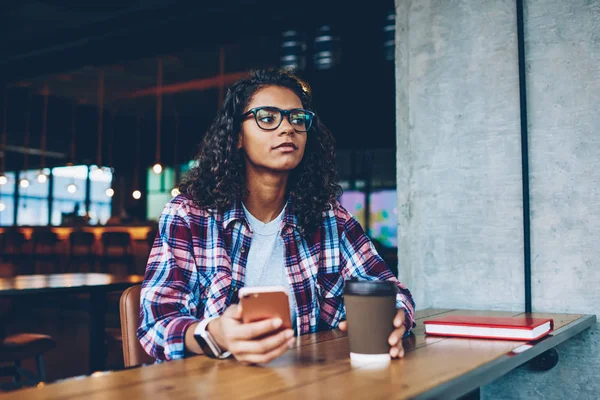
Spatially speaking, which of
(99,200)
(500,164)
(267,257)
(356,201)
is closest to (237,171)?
(267,257)

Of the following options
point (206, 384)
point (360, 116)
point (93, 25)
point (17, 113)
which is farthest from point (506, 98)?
point (17, 113)

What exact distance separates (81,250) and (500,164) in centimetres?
822

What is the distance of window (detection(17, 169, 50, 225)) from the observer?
609 inches

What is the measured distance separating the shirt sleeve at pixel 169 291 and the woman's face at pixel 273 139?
0.27m

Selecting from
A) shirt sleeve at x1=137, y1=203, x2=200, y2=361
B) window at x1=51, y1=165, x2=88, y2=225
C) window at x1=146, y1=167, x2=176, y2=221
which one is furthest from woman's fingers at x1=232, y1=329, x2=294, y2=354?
window at x1=51, y1=165, x2=88, y2=225

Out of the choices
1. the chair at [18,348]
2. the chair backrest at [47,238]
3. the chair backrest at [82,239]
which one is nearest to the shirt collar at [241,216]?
the chair at [18,348]

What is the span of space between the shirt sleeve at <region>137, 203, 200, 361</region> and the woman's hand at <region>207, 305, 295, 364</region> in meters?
0.24

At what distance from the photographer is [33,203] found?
1569cm

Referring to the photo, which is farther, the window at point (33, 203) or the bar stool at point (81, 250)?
the window at point (33, 203)

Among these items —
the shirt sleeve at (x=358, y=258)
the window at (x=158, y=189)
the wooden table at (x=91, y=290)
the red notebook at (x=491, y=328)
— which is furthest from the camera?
the window at (x=158, y=189)

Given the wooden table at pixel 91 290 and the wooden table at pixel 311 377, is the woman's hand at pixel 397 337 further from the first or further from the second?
the wooden table at pixel 91 290

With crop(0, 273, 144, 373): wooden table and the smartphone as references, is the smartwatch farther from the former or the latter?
crop(0, 273, 144, 373): wooden table

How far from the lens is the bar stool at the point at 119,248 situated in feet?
27.1

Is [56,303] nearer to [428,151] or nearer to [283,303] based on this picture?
[428,151]
